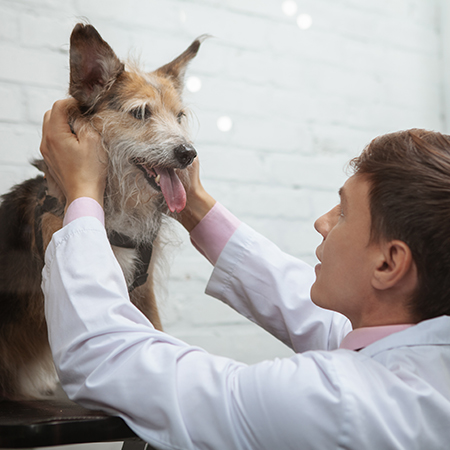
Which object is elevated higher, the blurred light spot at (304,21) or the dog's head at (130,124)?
the blurred light spot at (304,21)

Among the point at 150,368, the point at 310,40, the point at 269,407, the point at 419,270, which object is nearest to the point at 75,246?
the point at 150,368

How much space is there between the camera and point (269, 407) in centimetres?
57

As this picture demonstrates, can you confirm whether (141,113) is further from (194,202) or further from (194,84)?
(194,84)

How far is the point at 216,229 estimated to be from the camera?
1027 mm

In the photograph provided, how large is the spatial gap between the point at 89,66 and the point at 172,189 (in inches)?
11.2

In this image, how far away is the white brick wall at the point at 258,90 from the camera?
3.59 feet

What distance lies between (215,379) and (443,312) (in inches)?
13.9

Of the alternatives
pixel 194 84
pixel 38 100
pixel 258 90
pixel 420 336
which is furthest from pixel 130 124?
pixel 420 336

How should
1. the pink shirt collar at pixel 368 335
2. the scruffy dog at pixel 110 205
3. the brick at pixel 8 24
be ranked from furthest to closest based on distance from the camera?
the brick at pixel 8 24
the scruffy dog at pixel 110 205
the pink shirt collar at pixel 368 335

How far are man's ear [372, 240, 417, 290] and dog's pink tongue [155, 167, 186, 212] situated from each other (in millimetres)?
383

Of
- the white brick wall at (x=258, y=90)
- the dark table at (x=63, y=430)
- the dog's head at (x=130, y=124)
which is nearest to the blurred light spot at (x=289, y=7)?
the white brick wall at (x=258, y=90)

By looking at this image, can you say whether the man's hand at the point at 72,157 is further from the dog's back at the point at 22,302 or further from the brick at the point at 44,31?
the brick at the point at 44,31

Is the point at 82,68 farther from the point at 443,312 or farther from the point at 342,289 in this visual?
the point at 443,312

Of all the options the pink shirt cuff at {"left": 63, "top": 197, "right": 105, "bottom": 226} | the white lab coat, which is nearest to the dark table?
the white lab coat
